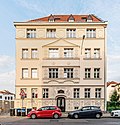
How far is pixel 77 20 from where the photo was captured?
5775cm

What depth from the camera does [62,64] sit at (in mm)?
55250

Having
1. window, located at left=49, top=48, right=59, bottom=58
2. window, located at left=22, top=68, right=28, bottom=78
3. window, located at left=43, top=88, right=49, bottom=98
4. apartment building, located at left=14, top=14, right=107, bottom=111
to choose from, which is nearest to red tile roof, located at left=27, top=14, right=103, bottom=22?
apartment building, located at left=14, top=14, right=107, bottom=111

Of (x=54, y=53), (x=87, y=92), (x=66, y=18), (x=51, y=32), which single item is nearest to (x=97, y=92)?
(x=87, y=92)

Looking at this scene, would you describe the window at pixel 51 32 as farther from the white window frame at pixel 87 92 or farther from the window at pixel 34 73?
the white window frame at pixel 87 92

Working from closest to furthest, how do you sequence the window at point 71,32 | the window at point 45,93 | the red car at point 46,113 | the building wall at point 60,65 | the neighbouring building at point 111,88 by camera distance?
the red car at point 46,113, the building wall at point 60,65, the window at point 45,93, the window at point 71,32, the neighbouring building at point 111,88

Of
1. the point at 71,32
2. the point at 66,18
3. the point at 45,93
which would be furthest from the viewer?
the point at 66,18

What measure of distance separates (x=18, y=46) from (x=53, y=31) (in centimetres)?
641

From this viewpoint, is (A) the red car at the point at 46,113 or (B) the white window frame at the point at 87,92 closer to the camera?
(A) the red car at the point at 46,113

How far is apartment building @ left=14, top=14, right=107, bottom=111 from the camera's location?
55031 mm

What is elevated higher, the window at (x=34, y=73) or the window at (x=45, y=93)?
the window at (x=34, y=73)

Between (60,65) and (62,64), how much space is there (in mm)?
374

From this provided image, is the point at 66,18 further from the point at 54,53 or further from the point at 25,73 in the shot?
the point at 25,73

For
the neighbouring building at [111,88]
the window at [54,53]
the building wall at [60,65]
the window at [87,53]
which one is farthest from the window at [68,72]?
the neighbouring building at [111,88]

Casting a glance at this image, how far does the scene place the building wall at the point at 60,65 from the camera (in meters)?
55.0
